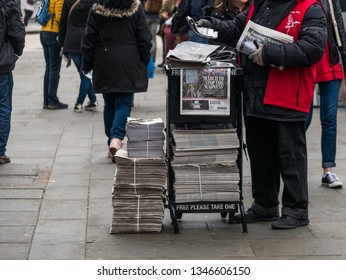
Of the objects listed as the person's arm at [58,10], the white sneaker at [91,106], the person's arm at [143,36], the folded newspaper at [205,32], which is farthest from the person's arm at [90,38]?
the white sneaker at [91,106]

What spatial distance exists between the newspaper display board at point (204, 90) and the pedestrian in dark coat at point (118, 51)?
2457 mm

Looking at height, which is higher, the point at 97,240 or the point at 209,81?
the point at 209,81

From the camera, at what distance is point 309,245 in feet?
21.1

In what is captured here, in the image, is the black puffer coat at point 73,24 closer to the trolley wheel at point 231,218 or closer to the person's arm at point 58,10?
the person's arm at point 58,10

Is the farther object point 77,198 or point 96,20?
point 96,20

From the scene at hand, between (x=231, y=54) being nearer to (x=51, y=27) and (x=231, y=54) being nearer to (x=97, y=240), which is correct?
(x=97, y=240)

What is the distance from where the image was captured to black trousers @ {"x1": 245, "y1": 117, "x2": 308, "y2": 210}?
22.1 ft

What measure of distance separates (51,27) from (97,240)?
683cm

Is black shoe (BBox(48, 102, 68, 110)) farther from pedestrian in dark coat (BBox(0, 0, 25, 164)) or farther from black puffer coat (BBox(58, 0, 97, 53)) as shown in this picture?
pedestrian in dark coat (BBox(0, 0, 25, 164))

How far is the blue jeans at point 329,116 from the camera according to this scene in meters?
8.14

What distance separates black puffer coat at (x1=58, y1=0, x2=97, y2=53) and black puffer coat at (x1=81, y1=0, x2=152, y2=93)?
288cm

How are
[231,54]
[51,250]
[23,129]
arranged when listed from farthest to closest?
[23,129] → [231,54] → [51,250]
